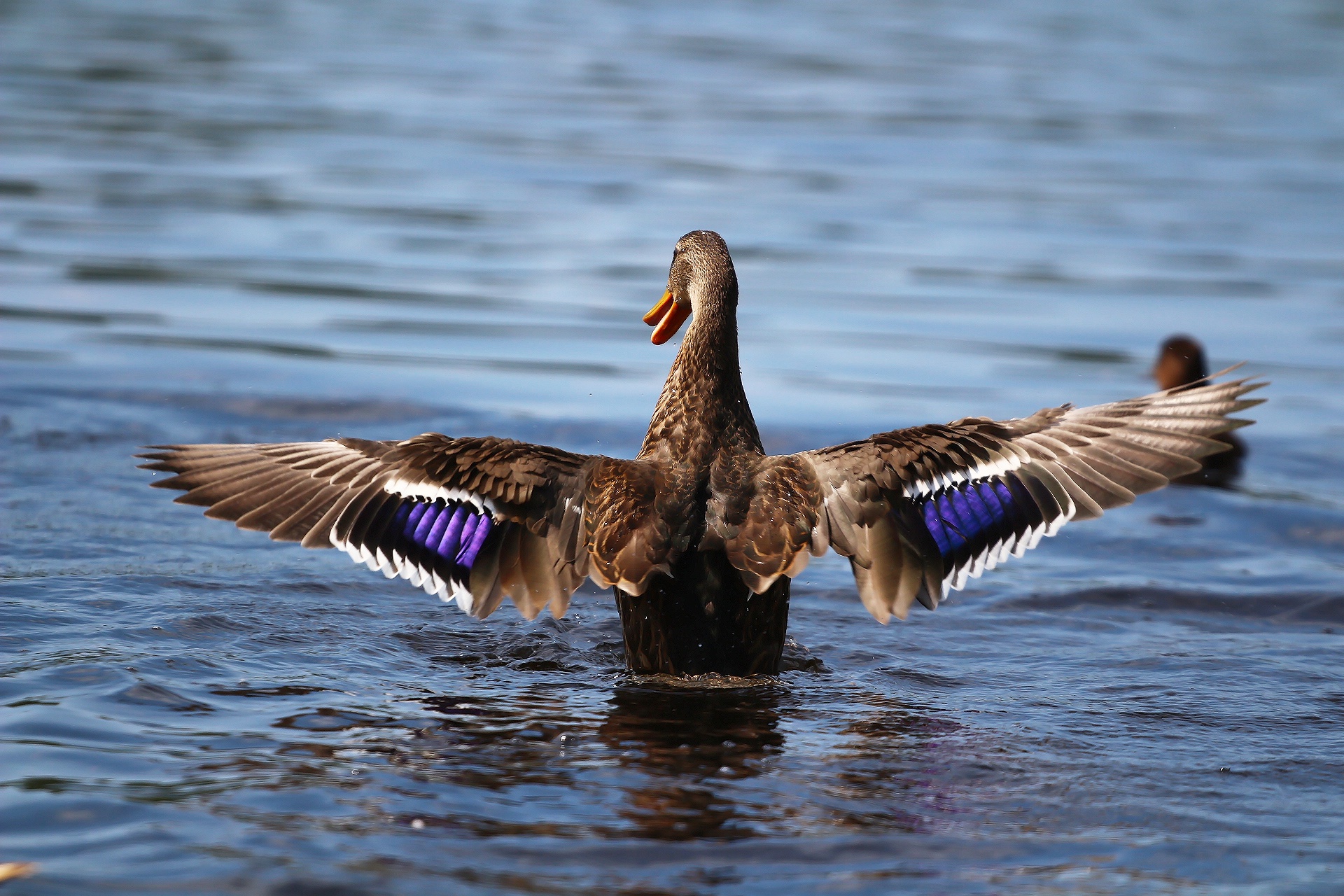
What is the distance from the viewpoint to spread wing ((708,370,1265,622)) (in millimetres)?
4941

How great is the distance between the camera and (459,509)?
16.6 ft

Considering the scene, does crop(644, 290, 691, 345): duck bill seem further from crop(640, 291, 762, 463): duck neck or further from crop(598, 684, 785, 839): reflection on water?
crop(598, 684, 785, 839): reflection on water

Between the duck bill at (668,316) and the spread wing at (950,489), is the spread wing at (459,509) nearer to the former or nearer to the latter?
the spread wing at (950,489)

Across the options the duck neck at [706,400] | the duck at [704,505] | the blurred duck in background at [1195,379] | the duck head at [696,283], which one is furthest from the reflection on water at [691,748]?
the blurred duck in background at [1195,379]

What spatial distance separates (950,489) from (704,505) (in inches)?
31.3

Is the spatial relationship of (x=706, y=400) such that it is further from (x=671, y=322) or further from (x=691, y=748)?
(x=691, y=748)

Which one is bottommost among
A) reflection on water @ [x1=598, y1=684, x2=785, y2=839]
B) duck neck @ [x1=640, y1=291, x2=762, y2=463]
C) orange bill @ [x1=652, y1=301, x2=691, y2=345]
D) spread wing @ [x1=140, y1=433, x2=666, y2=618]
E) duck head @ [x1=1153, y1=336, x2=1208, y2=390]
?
→ reflection on water @ [x1=598, y1=684, x2=785, y2=839]

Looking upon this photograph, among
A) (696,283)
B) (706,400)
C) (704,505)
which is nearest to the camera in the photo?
(704,505)

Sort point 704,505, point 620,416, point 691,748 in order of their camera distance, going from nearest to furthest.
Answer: point 691,748, point 704,505, point 620,416

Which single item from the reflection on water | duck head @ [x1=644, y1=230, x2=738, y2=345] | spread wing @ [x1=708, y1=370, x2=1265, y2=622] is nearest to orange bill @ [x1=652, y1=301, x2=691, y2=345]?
duck head @ [x1=644, y1=230, x2=738, y2=345]

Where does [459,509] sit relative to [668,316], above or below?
below

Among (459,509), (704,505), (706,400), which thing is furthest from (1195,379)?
(459,509)

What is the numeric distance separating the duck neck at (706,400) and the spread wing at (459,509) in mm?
210

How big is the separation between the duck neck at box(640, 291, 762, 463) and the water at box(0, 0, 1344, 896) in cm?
81
